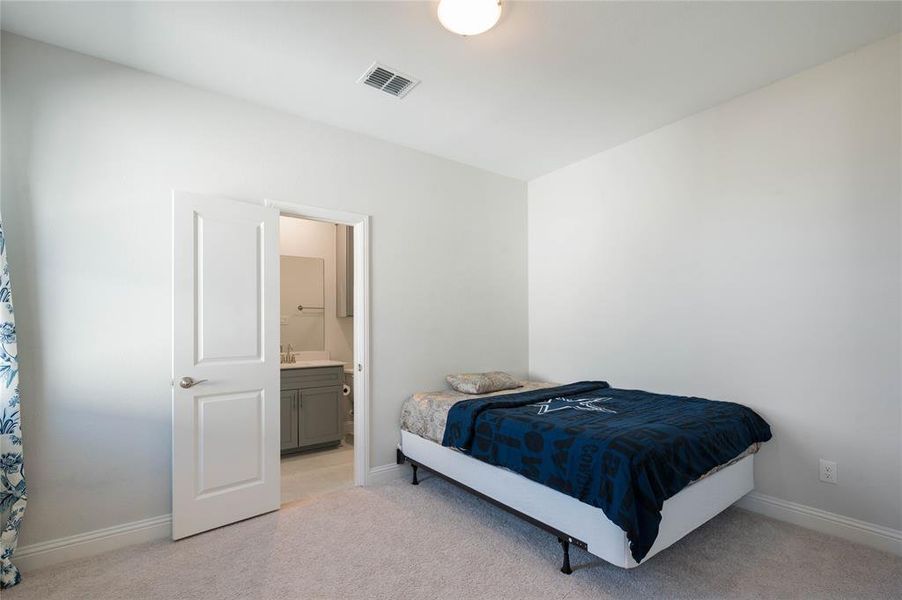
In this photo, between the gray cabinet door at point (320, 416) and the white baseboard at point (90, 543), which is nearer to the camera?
the white baseboard at point (90, 543)

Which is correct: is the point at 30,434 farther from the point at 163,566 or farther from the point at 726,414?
the point at 726,414

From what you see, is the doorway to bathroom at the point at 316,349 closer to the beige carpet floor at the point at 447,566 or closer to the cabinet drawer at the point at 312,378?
the cabinet drawer at the point at 312,378

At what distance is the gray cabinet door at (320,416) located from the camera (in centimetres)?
416

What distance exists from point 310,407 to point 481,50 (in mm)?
3374

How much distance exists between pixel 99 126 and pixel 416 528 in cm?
297

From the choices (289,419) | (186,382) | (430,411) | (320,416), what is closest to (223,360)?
(186,382)

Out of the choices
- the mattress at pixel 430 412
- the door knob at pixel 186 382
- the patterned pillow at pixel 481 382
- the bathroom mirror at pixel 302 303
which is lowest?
the mattress at pixel 430 412

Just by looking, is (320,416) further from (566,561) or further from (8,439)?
(566,561)

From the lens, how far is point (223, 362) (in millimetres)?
2688

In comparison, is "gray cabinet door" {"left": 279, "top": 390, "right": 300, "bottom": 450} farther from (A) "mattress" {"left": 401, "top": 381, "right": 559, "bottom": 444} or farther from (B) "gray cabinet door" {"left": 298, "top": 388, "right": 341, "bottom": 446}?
(A) "mattress" {"left": 401, "top": 381, "right": 559, "bottom": 444}

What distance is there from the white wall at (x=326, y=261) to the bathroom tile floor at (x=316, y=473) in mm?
1208

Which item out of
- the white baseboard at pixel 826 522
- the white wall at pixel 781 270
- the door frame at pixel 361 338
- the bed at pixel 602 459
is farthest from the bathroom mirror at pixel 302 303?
the white baseboard at pixel 826 522

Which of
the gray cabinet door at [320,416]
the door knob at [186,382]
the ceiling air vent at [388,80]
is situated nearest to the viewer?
the door knob at [186,382]

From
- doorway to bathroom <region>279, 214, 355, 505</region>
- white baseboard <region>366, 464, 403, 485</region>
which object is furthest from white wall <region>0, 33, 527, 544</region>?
white baseboard <region>366, 464, 403, 485</region>
